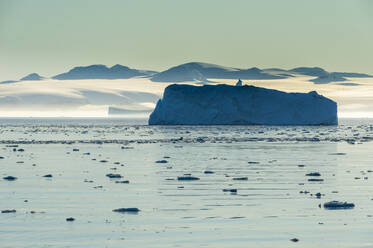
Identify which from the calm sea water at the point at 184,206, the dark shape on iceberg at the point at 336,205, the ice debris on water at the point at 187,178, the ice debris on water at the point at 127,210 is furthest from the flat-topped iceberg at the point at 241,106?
the ice debris on water at the point at 127,210

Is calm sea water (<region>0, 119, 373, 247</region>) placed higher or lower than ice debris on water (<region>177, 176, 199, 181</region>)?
lower

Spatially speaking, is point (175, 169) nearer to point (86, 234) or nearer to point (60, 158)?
point (60, 158)

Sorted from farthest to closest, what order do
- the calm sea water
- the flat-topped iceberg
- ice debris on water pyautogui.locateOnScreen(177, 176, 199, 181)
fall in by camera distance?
1. the flat-topped iceberg
2. ice debris on water pyautogui.locateOnScreen(177, 176, 199, 181)
3. the calm sea water

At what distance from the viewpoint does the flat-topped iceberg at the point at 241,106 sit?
78.6 metres

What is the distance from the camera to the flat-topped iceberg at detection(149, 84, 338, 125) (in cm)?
7862

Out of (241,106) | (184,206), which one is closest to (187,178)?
(184,206)

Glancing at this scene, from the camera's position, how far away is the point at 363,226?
12.8 meters

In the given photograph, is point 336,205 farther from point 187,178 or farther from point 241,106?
point 241,106

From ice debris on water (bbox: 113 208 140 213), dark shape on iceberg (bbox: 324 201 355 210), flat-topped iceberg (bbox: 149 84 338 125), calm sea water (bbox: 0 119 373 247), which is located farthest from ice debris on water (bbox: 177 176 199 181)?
flat-topped iceberg (bbox: 149 84 338 125)

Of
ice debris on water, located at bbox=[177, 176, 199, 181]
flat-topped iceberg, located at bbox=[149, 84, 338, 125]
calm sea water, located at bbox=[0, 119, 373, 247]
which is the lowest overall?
calm sea water, located at bbox=[0, 119, 373, 247]

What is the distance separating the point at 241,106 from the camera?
3157 inches

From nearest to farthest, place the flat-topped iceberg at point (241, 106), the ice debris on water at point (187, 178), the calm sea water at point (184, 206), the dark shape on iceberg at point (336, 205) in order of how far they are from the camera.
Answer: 1. the calm sea water at point (184, 206)
2. the dark shape on iceberg at point (336, 205)
3. the ice debris on water at point (187, 178)
4. the flat-topped iceberg at point (241, 106)

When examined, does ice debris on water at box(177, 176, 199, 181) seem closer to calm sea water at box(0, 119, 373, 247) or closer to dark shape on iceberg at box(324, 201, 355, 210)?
calm sea water at box(0, 119, 373, 247)

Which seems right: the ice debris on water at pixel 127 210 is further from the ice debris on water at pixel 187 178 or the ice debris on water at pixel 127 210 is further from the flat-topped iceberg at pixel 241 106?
the flat-topped iceberg at pixel 241 106
